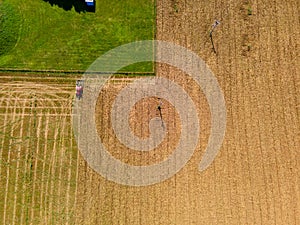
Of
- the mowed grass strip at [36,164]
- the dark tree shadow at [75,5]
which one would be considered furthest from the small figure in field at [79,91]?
the dark tree shadow at [75,5]

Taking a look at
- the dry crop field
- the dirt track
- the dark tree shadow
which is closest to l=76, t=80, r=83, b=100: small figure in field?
the dry crop field

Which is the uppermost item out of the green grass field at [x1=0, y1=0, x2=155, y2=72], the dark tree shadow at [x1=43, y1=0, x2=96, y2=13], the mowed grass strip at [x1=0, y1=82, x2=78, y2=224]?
the dark tree shadow at [x1=43, y1=0, x2=96, y2=13]

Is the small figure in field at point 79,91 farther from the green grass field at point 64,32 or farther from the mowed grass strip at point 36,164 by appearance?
the green grass field at point 64,32

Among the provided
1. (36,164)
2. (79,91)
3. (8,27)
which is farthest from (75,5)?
(36,164)

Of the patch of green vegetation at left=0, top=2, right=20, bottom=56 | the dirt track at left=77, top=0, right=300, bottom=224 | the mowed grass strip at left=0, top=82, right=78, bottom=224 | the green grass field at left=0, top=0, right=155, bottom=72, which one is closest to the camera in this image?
the mowed grass strip at left=0, top=82, right=78, bottom=224

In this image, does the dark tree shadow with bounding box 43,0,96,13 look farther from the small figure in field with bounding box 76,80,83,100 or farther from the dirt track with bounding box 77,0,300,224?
the small figure in field with bounding box 76,80,83,100

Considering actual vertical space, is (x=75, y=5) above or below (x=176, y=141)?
above

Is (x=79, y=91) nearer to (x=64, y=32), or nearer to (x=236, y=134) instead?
(x=64, y=32)
